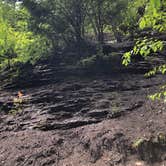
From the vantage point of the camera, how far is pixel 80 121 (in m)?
9.20

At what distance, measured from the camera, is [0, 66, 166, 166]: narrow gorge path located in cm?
773

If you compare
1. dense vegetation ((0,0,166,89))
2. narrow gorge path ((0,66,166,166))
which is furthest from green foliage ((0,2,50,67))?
narrow gorge path ((0,66,166,166))

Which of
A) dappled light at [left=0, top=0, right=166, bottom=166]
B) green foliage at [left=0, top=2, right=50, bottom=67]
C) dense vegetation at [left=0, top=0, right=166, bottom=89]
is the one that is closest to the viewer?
dappled light at [left=0, top=0, right=166, bottom=166]

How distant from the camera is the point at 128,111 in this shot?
923cm

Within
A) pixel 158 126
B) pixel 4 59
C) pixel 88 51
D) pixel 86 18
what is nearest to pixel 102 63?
pixel 88 51

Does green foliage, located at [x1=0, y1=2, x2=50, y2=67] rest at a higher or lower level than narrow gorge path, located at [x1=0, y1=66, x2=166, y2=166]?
higher

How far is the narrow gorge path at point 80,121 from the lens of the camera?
7730mm

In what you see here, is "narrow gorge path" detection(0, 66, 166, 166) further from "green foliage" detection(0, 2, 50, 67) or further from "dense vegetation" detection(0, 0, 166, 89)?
"green foliage" detection(0, 2, 50, 67)

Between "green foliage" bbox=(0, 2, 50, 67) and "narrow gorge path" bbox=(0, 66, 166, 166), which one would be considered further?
"green foliage" bbox=(0, 2, 50, 67)

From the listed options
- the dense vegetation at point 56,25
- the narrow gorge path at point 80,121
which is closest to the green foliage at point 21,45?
the dense vegetation at point 56,25

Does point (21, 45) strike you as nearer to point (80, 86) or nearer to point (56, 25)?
point (56, 25)

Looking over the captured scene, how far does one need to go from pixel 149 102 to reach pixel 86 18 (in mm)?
8807

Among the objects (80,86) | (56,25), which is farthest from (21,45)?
(80,86)

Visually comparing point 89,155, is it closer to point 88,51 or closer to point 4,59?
point 88,51
